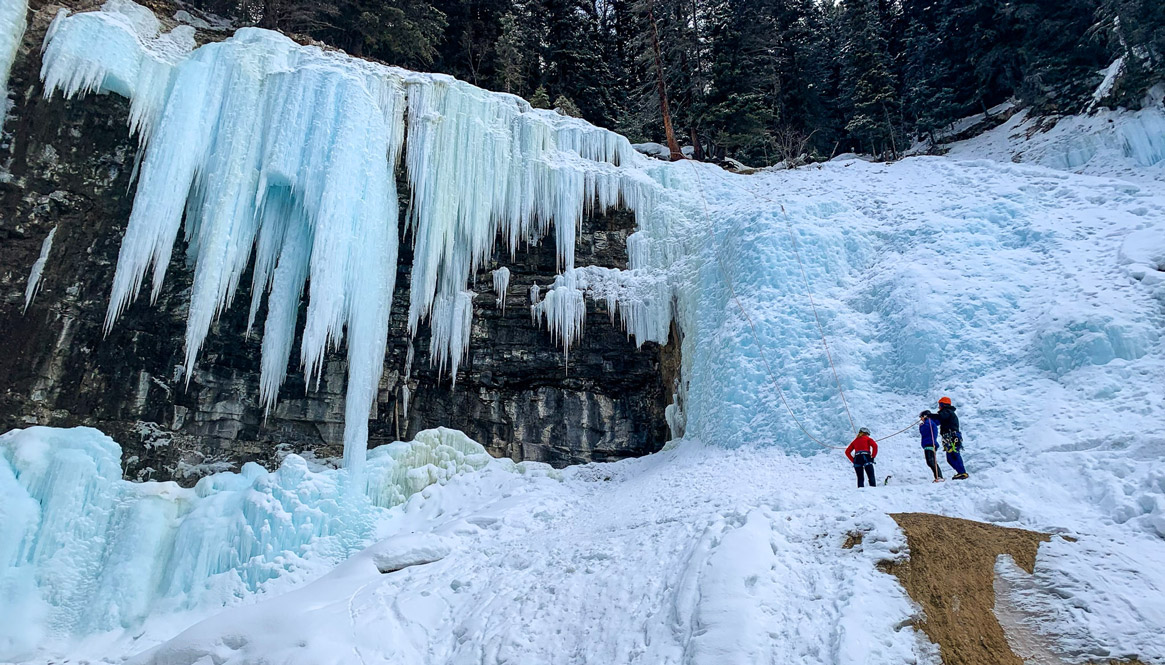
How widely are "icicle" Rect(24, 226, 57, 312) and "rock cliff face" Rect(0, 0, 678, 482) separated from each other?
0.07m

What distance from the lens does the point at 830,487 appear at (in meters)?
8.24

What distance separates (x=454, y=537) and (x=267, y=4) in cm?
1373

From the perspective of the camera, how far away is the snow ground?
212 inches

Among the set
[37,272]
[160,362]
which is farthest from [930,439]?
[37,272]

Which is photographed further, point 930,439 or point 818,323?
point 818,323

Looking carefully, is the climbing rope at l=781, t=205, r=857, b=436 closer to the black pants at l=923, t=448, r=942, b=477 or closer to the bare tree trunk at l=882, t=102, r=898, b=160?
the black pants at l=923, t=448, r=942, b=477

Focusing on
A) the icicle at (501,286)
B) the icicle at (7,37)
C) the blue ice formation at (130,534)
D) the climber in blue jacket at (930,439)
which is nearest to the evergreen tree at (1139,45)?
the climber in blue jacket at (930,439)

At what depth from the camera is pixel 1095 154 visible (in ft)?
48.9

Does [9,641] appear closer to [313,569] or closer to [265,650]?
[313,569]

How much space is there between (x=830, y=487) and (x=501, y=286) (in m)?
7.83

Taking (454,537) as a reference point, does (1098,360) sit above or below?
above

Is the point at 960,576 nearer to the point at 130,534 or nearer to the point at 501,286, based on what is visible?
the point at 501,286

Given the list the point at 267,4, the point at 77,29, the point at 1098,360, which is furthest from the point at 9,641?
the point at 1098,360

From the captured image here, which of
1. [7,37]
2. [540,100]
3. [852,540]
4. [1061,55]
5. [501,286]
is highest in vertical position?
[1061,55]
